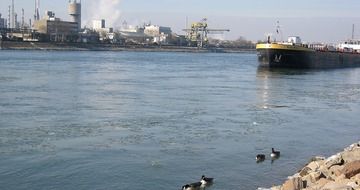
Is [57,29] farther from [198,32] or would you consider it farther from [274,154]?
[274,154]

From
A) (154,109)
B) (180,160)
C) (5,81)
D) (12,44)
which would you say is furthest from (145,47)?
(180,160)

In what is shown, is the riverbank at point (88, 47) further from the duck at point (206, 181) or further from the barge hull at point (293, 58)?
the duck at point (206, 181)

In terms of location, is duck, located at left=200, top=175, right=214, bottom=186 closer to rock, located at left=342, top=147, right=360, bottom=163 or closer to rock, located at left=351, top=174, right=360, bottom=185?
rock, located at left=342, top=147, right=360, bottom=163

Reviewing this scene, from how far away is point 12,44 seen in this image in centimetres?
11206

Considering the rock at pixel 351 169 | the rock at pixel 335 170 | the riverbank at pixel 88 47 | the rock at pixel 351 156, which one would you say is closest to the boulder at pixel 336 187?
the rock at pixel 351 169

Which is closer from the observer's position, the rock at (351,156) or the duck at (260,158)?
the rock at (351,156)

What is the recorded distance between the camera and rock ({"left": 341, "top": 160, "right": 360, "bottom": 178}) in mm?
9570

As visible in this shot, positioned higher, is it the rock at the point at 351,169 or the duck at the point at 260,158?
the rock at the point at 351,169

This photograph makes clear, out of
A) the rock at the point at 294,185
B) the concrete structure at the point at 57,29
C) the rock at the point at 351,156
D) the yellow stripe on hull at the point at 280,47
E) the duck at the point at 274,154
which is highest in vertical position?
the concrete structure at the point at 57,29

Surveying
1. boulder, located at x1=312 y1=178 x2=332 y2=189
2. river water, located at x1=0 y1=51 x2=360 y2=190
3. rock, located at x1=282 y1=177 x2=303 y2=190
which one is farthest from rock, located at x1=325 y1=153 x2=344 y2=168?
rock, located at x1=282 y1=177 x2=303 y2=190

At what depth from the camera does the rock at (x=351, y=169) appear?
9570 millimetres

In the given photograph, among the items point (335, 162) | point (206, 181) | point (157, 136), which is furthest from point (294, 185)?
point (157, 136)

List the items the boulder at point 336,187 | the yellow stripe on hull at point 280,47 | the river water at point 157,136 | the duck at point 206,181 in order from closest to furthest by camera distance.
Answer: the boulder at point 336,187 → the duck at point 206,181 → the river water at point 157,136 → the yellow stripe on hull at point 280,47

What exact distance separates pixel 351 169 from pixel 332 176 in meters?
0.67
